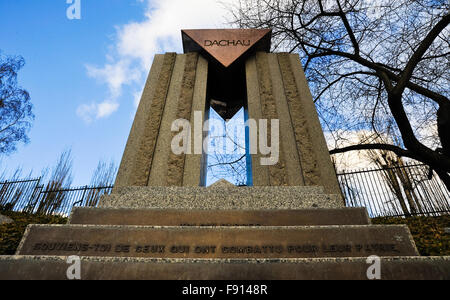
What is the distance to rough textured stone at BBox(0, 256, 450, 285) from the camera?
79.4 inches

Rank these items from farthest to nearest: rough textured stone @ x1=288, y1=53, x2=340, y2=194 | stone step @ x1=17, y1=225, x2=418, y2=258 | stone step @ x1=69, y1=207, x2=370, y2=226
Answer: rough textured stone @ x1=288, y1=53, x2=340, y2=194
stone step @ x1=69, y1=207, x2=370, y2=226
stone step @ x1=17, y1=225, x2=418, y2=258

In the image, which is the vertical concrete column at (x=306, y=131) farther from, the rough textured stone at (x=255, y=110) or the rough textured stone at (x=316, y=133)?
the rough textured stone at (x=255, y=110)

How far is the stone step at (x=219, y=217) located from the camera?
3053 millimetres

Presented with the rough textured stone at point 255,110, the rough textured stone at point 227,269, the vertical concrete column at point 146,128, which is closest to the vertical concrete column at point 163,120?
the vertical concrete column at point 146,128

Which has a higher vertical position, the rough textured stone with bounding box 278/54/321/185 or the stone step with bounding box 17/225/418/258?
the rough textured stone with bounding box 278/54/321/185

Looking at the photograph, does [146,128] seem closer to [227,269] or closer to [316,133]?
[316,133]

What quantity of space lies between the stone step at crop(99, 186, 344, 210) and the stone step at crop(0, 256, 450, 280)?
1431 millimetres

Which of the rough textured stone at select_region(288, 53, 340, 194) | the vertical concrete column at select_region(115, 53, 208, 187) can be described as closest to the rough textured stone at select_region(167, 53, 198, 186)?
the vertical concrete column at select_region(115, 53, 208, 187)

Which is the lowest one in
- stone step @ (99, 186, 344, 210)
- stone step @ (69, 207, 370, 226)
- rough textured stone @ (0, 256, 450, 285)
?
rough textured stone @ (0, 256, 450, 285)

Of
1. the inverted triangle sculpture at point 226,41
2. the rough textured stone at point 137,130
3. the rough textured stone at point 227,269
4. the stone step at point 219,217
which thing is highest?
the inverted triangle sculpture at point 226,41

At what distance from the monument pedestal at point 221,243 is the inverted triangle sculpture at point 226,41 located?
13.6 ft

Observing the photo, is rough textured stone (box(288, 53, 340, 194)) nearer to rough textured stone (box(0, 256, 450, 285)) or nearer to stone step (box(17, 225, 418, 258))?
stone step (box(17, 225, 418, 258))

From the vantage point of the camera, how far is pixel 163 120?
218 inches
